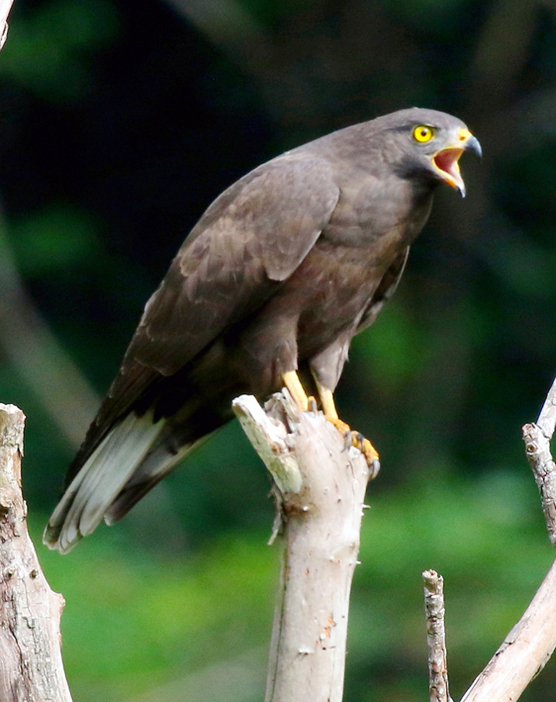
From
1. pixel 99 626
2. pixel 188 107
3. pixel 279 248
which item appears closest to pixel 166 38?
pixel 188 107

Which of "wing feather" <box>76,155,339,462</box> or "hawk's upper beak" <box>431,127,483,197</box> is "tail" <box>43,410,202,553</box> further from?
"hawk's upper beak" <box>431,127,483,197</box>

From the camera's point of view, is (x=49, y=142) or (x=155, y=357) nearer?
(x=155, y=357)

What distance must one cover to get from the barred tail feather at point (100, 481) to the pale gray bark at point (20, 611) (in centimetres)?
161

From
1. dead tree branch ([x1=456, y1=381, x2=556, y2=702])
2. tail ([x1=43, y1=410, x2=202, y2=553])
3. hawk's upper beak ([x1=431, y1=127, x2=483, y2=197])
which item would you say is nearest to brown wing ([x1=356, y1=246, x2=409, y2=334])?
hawk's upper beak ([x1=431, y1=127, x2=483, y2=197])

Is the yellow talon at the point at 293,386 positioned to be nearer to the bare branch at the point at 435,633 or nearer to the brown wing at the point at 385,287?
the brown wing at the point at 385,287

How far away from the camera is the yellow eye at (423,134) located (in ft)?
13.1

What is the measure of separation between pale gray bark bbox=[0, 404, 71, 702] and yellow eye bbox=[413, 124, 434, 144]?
1.94 meters

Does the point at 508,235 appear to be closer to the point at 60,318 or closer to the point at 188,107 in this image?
the point at 188,107

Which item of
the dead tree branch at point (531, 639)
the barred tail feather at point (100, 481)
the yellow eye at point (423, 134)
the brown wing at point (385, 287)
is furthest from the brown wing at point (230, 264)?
the dead tree branch at point (531, 639)

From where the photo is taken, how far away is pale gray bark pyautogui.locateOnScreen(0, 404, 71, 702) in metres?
2.54

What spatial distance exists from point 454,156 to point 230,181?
394cm

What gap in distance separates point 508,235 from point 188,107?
2.33m

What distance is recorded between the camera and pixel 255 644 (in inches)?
230

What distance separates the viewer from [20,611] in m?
2.54
